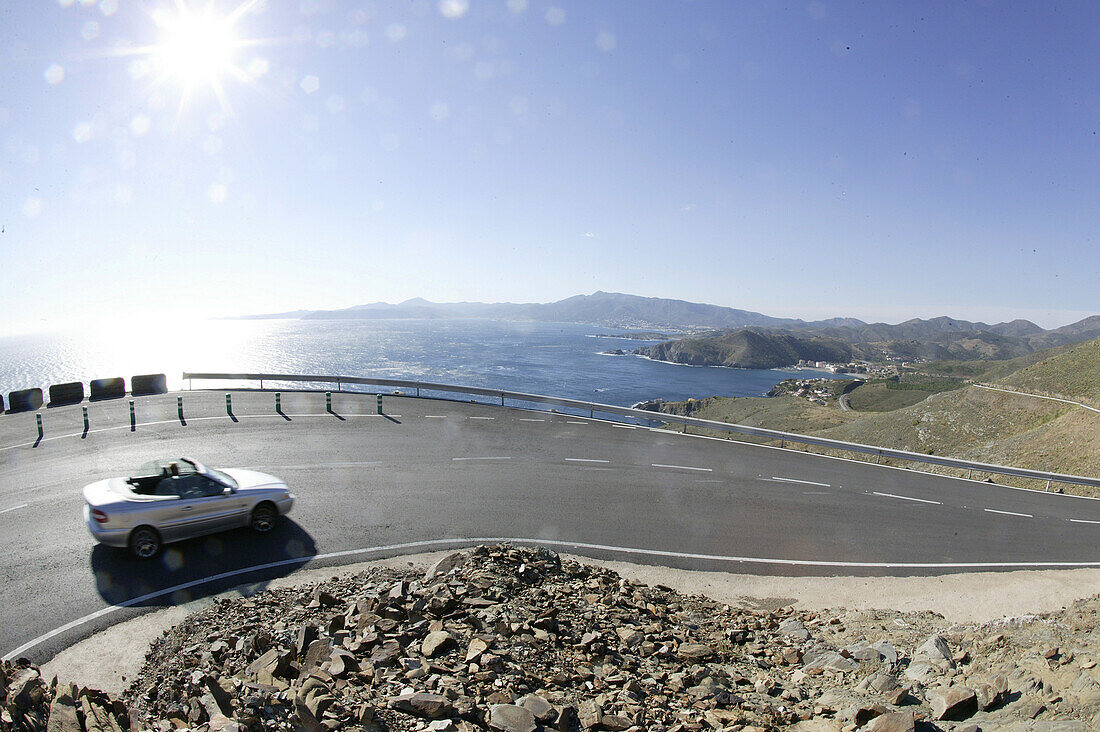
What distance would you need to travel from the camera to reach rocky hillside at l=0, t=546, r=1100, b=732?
392 cm

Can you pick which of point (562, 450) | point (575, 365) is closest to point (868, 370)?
point (575, 365)

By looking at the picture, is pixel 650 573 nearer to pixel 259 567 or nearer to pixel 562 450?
pixel 259 567

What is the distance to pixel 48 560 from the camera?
25.6ft

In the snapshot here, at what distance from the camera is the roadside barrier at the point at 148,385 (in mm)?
20641

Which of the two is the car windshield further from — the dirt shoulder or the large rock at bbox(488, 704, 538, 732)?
the large rock at bbox(488, 704, 538, 732)

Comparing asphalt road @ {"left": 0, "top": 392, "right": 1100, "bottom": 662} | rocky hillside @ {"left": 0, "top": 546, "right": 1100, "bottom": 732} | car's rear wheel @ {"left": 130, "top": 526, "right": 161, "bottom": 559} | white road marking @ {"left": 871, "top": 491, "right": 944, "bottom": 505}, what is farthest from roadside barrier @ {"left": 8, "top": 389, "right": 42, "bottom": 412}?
white road marking @ {"left": 871, "top": 491, "right": 944, "bottom": 505}

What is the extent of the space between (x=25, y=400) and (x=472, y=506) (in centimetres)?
1955

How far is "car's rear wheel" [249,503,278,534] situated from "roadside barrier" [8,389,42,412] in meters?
16.3

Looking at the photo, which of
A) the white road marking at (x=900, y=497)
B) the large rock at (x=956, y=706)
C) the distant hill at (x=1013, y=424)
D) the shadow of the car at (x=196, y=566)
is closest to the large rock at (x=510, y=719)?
the large rock at (x=956, y=706)

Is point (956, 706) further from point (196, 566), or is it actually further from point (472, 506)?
point (196, 566)

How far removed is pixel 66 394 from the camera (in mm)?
19438

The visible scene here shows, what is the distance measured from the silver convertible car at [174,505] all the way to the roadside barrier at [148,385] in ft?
50.5

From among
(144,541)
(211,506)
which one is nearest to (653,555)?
(211,506)

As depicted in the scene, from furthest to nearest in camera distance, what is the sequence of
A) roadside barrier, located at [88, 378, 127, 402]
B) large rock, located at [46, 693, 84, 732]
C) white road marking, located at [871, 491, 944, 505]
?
1. roadside barrier, located at [88, 378, 127, 402]
2. white road marking, located at [871, 491, 944, 505]
3. large rock, located at [46, 693, 84, 732]
